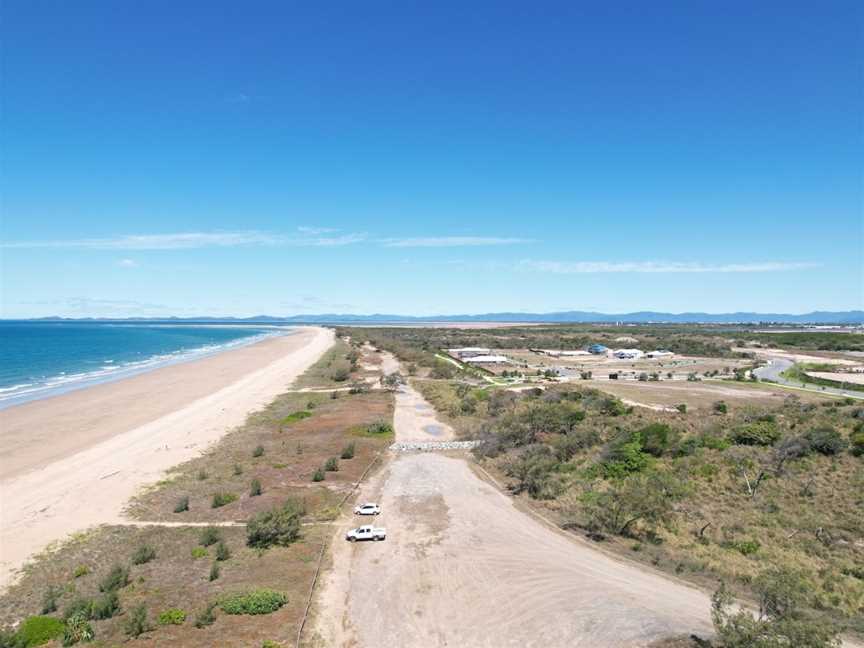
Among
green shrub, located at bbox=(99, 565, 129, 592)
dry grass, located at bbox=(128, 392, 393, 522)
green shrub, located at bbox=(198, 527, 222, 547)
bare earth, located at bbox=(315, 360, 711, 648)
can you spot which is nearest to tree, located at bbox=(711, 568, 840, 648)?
bare earth, located at bbox=(315, 360, 711, 648)

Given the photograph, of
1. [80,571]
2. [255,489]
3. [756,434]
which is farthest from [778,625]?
[756,434]

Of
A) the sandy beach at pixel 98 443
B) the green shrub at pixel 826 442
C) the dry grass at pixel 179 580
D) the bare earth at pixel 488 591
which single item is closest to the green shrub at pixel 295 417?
the sandy beach at pixel 98 443

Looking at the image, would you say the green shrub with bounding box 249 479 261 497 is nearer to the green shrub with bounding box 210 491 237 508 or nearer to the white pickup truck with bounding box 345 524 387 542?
the green shrub with bounding box 210 491 237 508

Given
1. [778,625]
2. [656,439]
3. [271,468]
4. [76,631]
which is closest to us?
[778,625]

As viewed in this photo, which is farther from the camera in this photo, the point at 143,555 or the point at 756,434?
the point at 756,434

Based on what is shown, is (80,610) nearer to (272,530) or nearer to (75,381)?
(272,530)

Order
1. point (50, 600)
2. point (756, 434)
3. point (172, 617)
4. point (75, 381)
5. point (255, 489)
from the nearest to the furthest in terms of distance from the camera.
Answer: point (172, 617) → point (50, 600) → point (255, 489) → point (756, 434) → point (75, 381)
